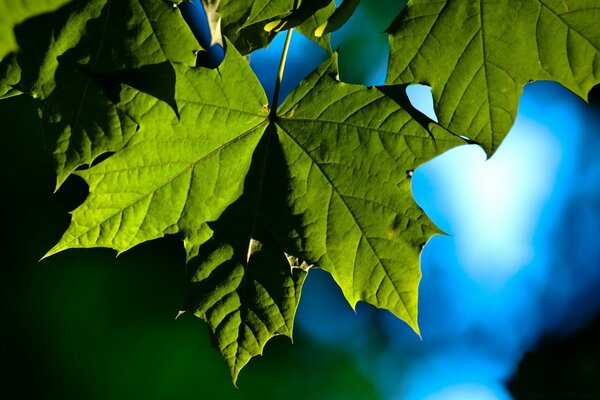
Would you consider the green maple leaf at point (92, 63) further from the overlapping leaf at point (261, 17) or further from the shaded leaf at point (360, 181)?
the shaded leaf at point (360, 181)

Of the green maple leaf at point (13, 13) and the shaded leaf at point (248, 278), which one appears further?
the shaded leaf at point (248, 278)

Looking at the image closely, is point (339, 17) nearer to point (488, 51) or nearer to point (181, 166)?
point (488, 51)

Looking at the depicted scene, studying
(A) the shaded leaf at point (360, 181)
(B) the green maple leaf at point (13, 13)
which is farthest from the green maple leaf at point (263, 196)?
(B) the green maple leaf at point (13, 13)

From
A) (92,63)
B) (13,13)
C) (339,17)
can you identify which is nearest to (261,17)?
(339,17)

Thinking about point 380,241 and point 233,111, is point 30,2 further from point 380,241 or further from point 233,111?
point 380,241

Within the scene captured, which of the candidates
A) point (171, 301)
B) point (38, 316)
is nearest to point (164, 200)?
point (171, 301)

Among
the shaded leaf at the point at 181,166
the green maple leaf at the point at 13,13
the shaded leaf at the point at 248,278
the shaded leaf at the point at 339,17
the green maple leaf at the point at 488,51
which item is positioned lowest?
the shaded leaf at the point at 248,278

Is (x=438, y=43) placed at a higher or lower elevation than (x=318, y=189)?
higher
